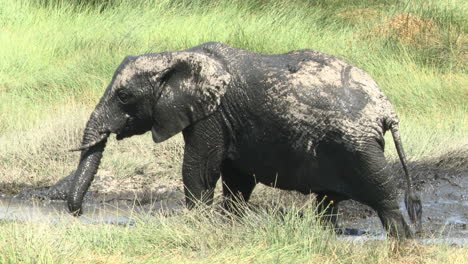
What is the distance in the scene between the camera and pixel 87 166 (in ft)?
25.8

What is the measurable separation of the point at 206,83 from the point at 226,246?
1366 mm

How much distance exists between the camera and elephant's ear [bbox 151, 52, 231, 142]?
766 cm

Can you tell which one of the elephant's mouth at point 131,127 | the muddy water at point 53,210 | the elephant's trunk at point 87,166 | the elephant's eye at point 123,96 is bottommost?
the muddy water at point 53,210

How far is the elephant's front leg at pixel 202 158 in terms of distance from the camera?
25.2 feet

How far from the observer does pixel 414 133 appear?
38.3 ft

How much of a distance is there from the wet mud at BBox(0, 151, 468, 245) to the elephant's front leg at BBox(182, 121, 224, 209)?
111 centimetres

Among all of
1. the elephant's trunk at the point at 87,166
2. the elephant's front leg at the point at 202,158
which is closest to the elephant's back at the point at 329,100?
the elephant's front leg at the point at 202,158

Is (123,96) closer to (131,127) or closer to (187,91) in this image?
(131,127)

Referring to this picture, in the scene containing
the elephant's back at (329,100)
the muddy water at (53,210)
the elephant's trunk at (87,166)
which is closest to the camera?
the elephant's back at (329,100)

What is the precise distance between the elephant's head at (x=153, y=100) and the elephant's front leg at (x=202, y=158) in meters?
0.13

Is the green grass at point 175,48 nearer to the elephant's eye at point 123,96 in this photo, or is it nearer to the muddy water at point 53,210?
the muddy water at point 53,210

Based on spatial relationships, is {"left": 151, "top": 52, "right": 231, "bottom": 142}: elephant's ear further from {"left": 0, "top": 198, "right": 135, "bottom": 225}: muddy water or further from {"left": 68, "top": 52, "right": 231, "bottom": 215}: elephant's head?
{"left": 0, "top": 198, "right": 135, "bottom": 225}: muddy water

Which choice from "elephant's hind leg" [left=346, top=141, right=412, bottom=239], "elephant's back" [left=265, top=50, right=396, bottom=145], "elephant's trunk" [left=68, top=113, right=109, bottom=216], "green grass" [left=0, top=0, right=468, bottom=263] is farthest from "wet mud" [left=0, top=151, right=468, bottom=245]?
"elephant's back" [left=265, top=50, right=396, bottom=145]

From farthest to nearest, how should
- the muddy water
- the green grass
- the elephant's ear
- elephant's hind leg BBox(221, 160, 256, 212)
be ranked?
the muddy water → elephant's hind leg BBox(221, 160, 256, 212) → the elephant's ear → the green grass
